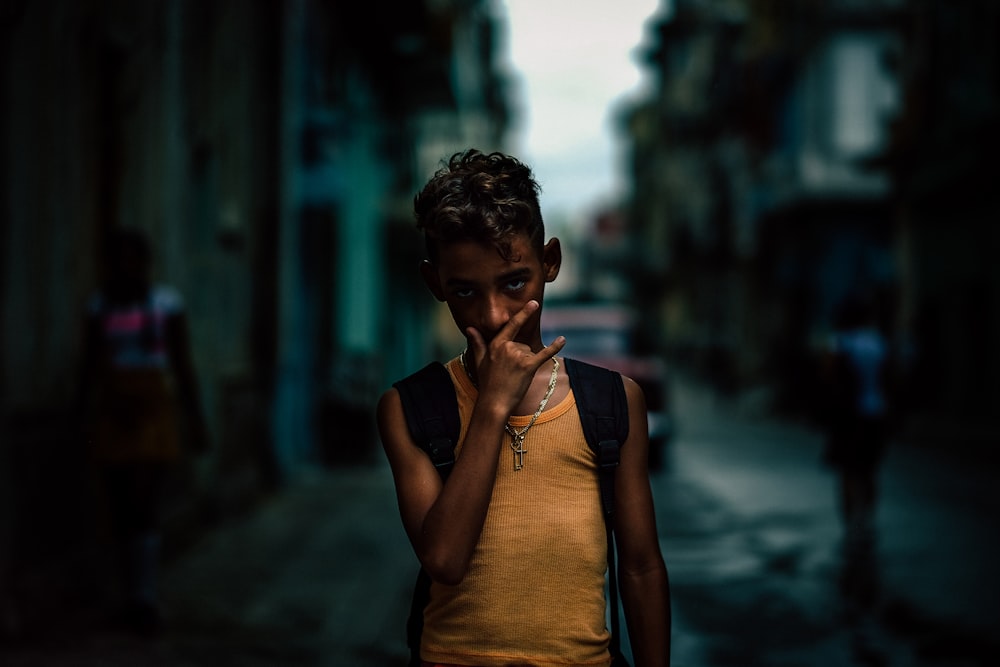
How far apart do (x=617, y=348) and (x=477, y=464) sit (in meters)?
15.1

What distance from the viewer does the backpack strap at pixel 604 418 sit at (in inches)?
89.0

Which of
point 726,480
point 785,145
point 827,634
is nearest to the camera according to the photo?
point 827,634

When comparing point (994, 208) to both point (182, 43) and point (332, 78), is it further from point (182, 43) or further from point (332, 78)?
point (182, 43)

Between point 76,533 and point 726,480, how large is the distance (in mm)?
8857

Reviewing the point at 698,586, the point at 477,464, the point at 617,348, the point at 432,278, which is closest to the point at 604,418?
the point at 477,464

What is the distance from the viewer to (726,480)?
14602 mm

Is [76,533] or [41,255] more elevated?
[41,255]

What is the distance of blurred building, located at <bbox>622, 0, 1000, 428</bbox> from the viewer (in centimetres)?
1983

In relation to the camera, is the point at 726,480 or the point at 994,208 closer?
the point at 726,480

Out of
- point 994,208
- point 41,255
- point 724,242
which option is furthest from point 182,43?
point 724,242

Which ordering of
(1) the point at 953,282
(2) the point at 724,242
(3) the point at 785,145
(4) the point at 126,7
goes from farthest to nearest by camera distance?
(2) the point at 724,242 < (3) the point at 785,145 < (1) the point at 953,282 < (4) the point at 126,7

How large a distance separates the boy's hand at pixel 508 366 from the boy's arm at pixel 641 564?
242mm

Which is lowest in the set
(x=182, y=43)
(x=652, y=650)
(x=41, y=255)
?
(x=652, y=650)

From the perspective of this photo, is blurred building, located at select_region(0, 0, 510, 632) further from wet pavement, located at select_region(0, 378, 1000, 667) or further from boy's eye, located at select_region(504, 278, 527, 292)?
boy's eye, located at select_region(504, 278, 527, 292)
